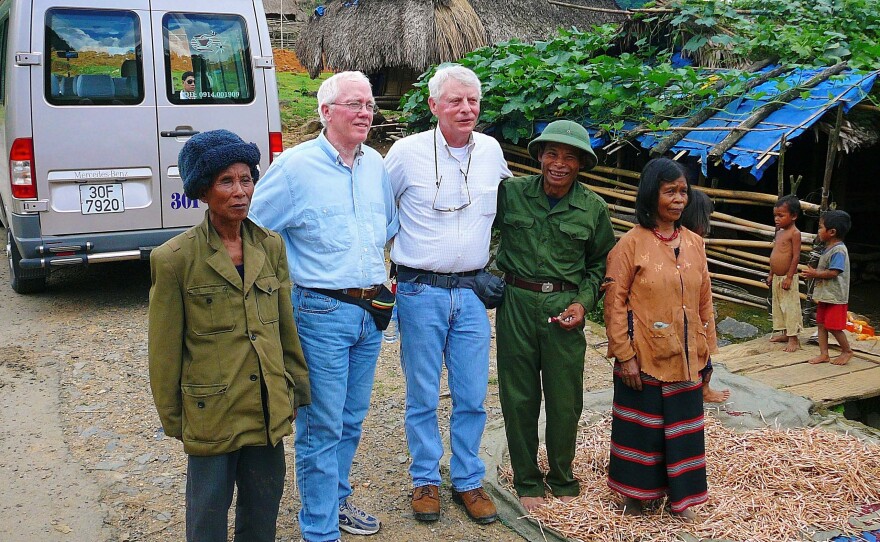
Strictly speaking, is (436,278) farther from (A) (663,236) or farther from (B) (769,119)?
(B) (769,119)

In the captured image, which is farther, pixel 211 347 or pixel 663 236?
pixel 663 236

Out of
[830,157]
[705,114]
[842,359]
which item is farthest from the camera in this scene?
[705,114]

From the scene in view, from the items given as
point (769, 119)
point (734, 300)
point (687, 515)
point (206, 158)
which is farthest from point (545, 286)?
point (734, 300)

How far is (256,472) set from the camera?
265 centimetres

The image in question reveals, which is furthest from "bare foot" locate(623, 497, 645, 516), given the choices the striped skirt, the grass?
the grass

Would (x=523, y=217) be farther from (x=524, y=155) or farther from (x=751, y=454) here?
(x=524, y=155)

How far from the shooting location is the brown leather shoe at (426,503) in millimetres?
3467

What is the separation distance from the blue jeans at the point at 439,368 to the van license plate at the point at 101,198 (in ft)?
12.0

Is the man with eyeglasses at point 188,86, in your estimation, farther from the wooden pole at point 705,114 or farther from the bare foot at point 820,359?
the bare foot at point 820,359

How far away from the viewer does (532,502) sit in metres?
3.53

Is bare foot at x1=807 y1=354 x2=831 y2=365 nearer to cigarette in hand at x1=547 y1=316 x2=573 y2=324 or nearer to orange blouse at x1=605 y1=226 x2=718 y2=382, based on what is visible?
orange blouse at x1=605 y1=226 x2=718 y2=382

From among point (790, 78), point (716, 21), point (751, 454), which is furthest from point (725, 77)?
point (751, 454)

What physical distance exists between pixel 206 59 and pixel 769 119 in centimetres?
475

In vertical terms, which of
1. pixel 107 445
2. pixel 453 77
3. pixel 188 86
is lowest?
pixel 107 445
